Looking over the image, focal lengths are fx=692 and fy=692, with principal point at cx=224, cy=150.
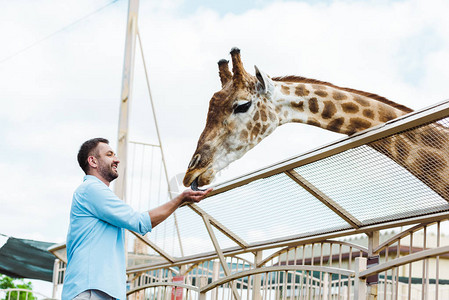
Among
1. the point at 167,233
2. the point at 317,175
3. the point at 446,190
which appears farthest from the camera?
the point at 167,233

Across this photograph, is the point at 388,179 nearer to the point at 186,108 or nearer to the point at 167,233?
the point at 167,233

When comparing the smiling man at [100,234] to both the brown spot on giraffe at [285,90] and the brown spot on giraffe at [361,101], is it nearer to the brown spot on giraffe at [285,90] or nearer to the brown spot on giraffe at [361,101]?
the brown spot on giraffe at [285,90]

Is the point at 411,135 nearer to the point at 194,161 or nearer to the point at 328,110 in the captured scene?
the point at 328,110

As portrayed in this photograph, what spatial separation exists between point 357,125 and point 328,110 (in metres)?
0.22

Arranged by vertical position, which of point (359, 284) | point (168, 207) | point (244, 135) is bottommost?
point (359, 284)

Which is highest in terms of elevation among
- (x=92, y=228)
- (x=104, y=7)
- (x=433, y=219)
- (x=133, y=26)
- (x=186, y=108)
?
(x=186, y=108)

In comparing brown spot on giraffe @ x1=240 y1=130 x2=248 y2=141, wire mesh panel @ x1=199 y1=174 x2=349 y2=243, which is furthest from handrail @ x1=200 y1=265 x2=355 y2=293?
brown spot on giraffe @ x1=240 y1=130 x2=248 y2=141

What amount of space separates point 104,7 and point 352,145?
237 inches

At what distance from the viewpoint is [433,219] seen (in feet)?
11.2

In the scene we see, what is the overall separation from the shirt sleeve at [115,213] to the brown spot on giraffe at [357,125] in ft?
4.48

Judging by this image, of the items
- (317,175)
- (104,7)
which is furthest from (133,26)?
(317,175)

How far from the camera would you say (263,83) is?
150 inches

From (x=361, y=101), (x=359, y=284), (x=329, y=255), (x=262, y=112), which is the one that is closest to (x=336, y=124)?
(x=361, y=101)

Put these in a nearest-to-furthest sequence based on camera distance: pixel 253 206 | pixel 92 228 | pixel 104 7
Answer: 1. pixel 92 228
2. pixel 253 206
3. pixel 104 7
